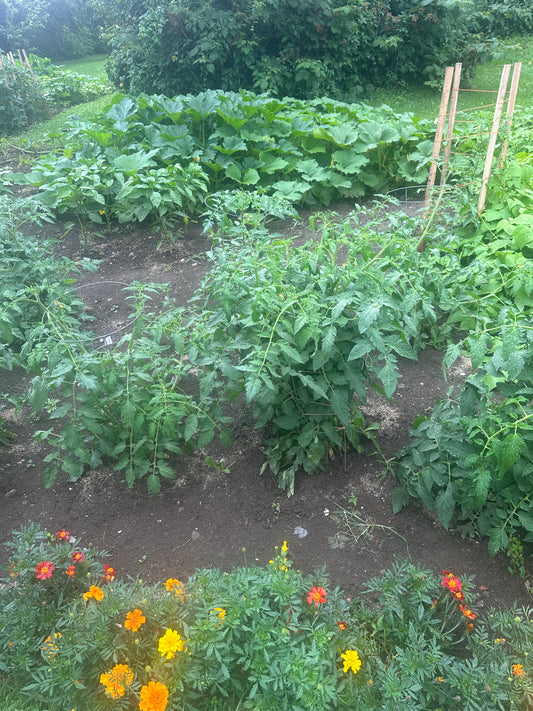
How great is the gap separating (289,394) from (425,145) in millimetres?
4276

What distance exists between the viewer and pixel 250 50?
815 centimetres

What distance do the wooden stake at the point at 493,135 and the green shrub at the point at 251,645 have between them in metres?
3.27

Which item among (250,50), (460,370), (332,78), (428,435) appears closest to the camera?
(428,435)

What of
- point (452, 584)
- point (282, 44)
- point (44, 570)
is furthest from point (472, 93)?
point (44, 570)

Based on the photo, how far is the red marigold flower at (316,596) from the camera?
6.05 feet

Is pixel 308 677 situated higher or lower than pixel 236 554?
higher

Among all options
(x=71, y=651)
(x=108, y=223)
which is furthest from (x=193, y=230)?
(x=71, y=651)

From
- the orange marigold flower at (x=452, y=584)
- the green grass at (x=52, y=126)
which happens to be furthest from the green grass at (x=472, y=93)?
the orange marigold flower at (x=452, y=584)

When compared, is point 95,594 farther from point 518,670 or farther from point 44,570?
point 518,670

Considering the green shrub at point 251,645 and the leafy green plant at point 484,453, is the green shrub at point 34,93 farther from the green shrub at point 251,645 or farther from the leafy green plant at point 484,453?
the leafy green plant at point 484,453

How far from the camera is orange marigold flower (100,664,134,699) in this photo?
1.61 metres

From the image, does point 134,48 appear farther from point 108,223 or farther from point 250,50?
point 108,223

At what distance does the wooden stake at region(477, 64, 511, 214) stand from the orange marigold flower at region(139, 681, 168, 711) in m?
4.10

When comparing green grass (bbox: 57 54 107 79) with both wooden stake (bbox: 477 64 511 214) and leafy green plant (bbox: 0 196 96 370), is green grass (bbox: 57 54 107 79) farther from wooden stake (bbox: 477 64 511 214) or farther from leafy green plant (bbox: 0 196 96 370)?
wooden stake (bbox: 477 64 511 214)
